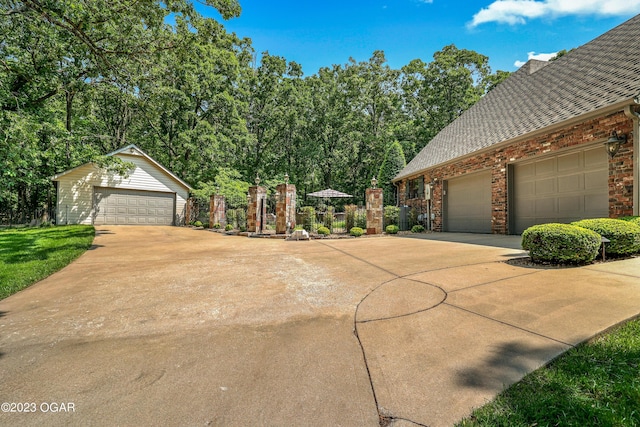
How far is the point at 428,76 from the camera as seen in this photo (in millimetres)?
25984

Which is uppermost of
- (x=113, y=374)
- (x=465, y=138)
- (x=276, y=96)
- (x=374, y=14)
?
(x=276, y=96)

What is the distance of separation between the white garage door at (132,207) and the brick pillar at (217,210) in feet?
14.4

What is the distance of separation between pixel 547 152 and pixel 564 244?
4888mm

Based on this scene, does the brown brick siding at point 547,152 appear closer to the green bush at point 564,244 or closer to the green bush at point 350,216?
the green bush at point 564,244

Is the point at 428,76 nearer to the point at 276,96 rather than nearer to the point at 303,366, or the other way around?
the point at 276,96

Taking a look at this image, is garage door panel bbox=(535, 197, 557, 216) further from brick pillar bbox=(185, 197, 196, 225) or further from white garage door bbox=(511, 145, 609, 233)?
Answer: brick pillar bbox=(185, 197, 196, 225)

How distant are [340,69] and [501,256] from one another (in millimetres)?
28145

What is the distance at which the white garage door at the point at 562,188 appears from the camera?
262 inches

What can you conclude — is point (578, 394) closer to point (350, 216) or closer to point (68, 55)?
point (350, 216)

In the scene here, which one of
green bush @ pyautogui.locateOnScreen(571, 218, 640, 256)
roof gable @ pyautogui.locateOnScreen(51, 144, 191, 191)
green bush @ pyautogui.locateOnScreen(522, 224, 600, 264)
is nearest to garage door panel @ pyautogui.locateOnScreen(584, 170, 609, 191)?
green bush @ pyautogui.locateOnScreen(571, 218, 640, 256)

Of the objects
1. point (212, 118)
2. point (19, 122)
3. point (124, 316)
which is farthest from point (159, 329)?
point (212, 118)

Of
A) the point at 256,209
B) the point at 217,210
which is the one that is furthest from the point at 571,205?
the point at 217,210

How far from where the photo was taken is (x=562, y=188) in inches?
295

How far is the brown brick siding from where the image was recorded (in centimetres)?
595
